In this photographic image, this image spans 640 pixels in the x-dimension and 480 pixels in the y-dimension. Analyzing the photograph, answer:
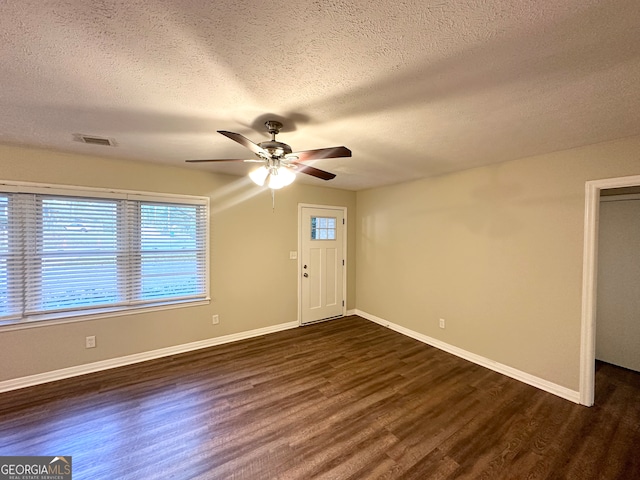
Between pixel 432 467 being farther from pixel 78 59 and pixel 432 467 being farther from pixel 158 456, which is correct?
pixel 78 59

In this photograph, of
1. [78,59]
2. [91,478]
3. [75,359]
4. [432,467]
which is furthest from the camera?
[75,359]

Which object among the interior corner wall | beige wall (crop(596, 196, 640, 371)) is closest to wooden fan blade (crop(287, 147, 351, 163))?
the interior corner wall

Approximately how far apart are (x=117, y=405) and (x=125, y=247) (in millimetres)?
1613

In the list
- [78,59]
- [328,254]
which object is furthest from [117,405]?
[328,254]

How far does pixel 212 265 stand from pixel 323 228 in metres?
1.92

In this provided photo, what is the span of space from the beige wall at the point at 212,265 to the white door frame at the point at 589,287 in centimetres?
313

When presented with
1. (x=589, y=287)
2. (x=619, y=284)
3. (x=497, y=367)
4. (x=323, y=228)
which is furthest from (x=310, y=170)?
(x=619, y=284)

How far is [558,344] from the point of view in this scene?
2.45 m

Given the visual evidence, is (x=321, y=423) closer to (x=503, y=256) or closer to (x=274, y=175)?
(x=274, y=175)

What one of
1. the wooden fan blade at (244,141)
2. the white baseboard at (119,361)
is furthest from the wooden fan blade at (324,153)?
the white baseboard at (119,361)

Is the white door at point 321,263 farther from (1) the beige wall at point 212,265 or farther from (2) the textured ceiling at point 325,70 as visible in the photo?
(2) the textured ceiling at point 325,70

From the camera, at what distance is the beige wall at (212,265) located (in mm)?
2543

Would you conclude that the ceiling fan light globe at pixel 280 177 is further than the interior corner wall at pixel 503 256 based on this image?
No

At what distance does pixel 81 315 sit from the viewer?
273 cm
